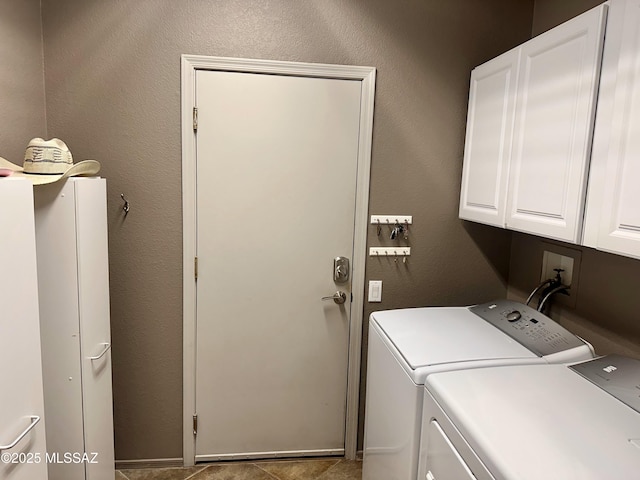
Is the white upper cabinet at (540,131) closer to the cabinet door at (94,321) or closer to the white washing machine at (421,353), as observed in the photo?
the white washing machine at (421,353)

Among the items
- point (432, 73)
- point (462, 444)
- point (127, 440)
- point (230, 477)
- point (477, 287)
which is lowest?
point (230, 477)

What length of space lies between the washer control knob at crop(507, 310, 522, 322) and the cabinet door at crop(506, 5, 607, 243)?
0.38 metres

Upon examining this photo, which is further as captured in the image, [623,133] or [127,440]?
[127,440]

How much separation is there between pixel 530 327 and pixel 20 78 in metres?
2.37

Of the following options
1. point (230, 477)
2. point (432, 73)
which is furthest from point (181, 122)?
point (230, 477)

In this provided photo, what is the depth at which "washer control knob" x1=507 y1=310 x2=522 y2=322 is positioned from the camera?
6.20ft

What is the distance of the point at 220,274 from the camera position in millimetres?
2291

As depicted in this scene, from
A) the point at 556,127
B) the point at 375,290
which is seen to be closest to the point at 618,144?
the point at 556,127

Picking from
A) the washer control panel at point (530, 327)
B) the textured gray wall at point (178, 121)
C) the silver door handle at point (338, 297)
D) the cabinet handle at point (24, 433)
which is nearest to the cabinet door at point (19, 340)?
the cabinet handle at point (24, 433)

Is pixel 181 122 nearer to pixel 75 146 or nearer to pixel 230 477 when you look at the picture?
pixel 75 146

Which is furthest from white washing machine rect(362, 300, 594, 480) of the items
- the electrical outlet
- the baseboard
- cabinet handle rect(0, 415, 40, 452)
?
cabinet handle rect(0, 415, 40, 452)

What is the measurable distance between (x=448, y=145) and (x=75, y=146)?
188cm

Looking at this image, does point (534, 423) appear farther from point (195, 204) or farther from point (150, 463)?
point (150, 463)

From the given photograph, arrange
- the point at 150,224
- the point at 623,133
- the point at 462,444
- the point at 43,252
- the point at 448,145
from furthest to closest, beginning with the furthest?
the point at 448,145
the point at 150,224
the point at 43,252
the point at 623,133
the point at 462,444
